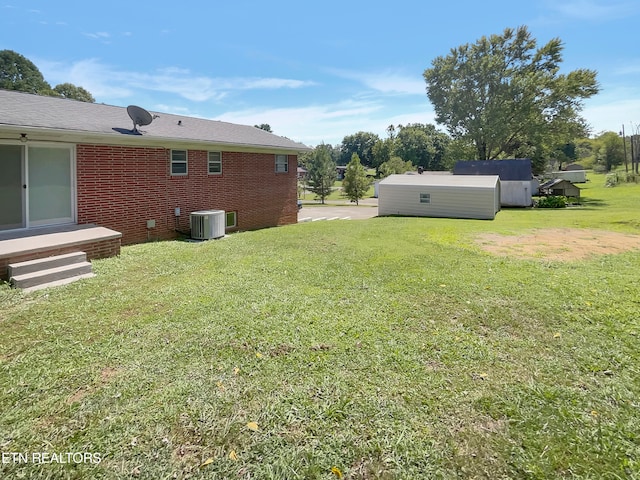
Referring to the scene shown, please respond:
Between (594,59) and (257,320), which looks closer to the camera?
(257,320)

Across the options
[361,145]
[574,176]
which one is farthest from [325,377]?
[361,145]

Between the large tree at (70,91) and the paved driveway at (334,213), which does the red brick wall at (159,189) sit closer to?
the paved driveway at (334,213)

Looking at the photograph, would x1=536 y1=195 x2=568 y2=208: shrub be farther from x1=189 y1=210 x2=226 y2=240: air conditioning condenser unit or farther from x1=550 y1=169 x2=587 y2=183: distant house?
x1=550 y1=169 x2=587 y2=183: distant house

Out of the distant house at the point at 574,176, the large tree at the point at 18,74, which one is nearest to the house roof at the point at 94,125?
the large tree at the point at 18,74

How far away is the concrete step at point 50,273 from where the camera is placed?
5391mm

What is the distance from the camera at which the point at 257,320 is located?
14.0 ft

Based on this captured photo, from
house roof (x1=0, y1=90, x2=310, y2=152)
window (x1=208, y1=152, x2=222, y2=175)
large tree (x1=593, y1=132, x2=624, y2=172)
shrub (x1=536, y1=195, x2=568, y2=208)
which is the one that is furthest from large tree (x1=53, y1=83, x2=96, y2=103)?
large tree (x1=593, y1=132, x2=624, y2=172)

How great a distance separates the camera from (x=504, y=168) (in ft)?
96.1

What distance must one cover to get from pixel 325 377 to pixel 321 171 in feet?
121

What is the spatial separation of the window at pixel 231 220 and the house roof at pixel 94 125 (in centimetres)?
253

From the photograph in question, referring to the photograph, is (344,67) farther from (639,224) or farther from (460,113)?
(460,113)

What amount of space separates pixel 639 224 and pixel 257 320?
1637 cm

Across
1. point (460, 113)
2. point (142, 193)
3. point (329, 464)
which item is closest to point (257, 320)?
point (329, 464)

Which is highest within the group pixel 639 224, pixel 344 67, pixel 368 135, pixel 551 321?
pixel 368 135
